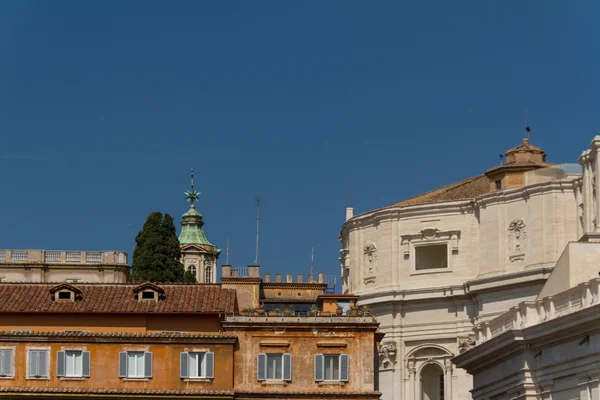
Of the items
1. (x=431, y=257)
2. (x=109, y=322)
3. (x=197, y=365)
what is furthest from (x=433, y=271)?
(x=197, y=365)

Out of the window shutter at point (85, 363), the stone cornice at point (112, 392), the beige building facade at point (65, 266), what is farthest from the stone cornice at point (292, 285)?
the stone cornice at point (112, 392)

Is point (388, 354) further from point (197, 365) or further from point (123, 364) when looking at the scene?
point (123, 364)

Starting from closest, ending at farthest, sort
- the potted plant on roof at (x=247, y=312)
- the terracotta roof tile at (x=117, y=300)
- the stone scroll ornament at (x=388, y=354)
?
1. the potted plant on roof at (x=247, y=312)
2. the terracotta roof tile at (x=117, y=300)
3. the stone scroll ornament at (x=388, y=354)

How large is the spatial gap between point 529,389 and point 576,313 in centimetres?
706

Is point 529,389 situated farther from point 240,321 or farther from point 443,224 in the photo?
point 443,224

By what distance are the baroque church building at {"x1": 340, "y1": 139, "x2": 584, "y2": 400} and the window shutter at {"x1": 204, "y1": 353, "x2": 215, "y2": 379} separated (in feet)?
119

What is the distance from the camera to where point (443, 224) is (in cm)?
13475

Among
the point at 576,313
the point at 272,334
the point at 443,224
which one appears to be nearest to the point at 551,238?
the point at 443,224

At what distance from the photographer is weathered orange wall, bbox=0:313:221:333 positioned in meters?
94.8

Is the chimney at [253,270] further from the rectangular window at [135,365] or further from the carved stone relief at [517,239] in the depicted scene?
the rectangular window at [135,365]

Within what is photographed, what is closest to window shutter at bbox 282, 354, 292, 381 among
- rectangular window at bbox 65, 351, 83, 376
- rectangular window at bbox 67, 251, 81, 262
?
rectangular window at bbox 65, 351, 83, 376

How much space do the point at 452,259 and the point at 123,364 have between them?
1736 inches

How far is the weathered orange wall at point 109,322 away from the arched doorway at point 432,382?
130 feet

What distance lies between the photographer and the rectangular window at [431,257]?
135 m
